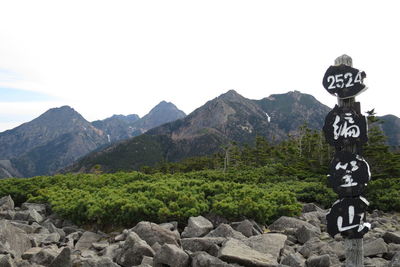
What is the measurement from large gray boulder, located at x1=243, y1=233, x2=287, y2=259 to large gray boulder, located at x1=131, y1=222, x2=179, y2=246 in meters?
1.83

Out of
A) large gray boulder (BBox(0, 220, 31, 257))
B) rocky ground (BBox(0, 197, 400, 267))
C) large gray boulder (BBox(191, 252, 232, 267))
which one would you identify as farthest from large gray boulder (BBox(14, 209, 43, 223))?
large gray boulder (BBox(191, 252, 232, 267))

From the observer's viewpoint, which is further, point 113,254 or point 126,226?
point 126,226

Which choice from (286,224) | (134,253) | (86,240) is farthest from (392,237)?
(86,240)

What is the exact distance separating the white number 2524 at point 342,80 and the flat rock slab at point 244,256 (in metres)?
3.73

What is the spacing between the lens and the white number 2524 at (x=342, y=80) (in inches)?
237

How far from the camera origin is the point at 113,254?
8.22 meters

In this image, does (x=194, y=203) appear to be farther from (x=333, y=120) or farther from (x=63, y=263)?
(x=333, y=120)

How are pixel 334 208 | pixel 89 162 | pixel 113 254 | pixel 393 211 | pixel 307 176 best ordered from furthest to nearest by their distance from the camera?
1. pixel 89 162
2. pixel 307 176
3. pixel 393 211
4. pixel 113 254
5. pixel 334 208

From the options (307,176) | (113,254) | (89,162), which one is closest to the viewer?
(113,254)

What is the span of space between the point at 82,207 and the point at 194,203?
12.8 ft

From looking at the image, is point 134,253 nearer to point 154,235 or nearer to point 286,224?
point 154,235

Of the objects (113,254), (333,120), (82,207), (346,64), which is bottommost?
(113,254)

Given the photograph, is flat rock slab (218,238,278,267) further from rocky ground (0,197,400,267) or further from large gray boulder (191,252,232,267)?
large gray boulder (191,252,232,267)

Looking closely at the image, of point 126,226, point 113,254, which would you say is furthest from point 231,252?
point 126,226
